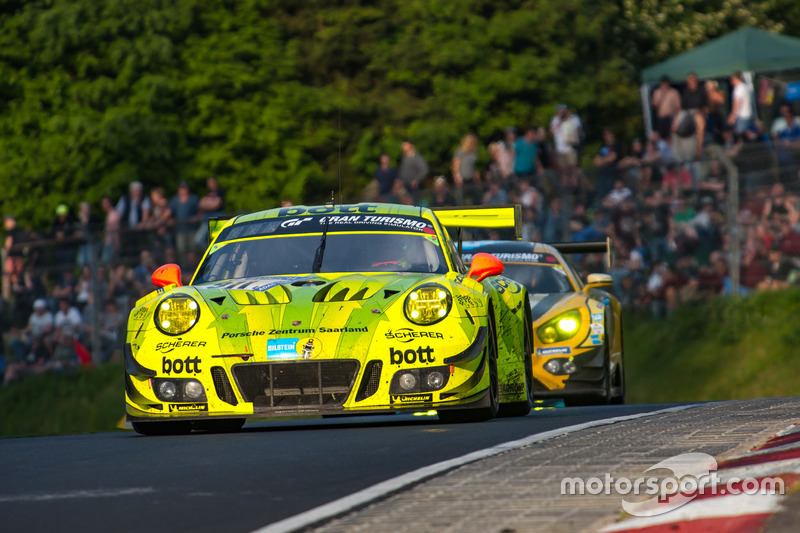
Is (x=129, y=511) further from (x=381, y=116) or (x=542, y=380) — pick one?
(x=381, y=116)

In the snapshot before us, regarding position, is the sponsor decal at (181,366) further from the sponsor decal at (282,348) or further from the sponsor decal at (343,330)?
the sponsor decal at (343,330)

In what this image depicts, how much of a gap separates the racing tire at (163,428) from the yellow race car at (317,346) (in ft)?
0.03

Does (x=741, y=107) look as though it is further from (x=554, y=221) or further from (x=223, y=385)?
(x=223, y=385)

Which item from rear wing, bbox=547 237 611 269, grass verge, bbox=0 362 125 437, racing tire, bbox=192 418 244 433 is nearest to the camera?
racing tire, bbox=192 418 244 433

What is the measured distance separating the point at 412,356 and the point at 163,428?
170 cm

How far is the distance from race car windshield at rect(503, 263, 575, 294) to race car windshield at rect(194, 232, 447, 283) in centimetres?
418

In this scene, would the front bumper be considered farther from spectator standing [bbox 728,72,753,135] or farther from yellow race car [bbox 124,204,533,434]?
spectator standing [bbox 728,72,753,135]

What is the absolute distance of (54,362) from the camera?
71.0 ft

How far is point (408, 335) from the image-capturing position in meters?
9.12

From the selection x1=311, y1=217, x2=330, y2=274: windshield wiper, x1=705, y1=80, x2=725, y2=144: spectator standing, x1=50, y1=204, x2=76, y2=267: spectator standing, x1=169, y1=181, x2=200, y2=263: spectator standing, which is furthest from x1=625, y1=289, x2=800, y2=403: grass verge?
x1=311, y1=217, x2=330, y2=274: windshield wiper

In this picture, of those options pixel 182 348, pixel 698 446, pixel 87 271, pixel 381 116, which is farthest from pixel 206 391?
pixel 381 116

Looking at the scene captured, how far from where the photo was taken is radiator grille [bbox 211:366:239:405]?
915cm

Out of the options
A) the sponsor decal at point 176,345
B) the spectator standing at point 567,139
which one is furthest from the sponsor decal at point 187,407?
the spectator standing at point 567,139

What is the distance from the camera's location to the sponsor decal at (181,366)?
920 centimetres
